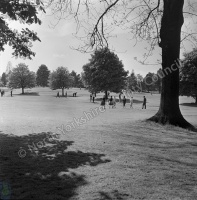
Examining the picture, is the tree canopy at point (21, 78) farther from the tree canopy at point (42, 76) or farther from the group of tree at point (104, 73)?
the tree canopy at point (42, 76)

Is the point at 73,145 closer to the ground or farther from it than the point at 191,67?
closer to the ground

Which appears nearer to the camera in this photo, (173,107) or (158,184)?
(158,184)

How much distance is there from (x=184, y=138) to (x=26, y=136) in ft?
21.9

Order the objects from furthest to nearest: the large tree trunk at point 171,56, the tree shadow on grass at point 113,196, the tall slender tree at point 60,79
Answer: the tall slender tree at point 60,79 < the large tree trunk at point 171,56 < the tree shadow on grass at point 113,196

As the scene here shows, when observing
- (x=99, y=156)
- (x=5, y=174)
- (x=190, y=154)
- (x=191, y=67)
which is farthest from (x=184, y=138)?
(x=191, y=67)

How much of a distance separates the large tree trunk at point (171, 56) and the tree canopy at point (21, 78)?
2948 inches

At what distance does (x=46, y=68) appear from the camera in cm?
13512

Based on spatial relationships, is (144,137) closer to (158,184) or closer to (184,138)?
(184,138)

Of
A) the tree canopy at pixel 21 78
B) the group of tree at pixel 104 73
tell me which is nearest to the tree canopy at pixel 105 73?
the group of tree at pixel 104 73

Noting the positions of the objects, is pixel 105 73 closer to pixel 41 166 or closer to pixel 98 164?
pixel 98 164

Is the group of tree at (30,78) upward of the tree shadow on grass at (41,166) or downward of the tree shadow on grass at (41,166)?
upward

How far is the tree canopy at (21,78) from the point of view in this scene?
82688 mm

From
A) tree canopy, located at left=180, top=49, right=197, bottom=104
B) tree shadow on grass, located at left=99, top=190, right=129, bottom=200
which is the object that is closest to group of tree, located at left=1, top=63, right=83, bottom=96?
tree canopy, located at left=180, top=49, right=197, bottom=104

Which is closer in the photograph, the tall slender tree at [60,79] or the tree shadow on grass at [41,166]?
the tree shadow on grass at [41,166]
